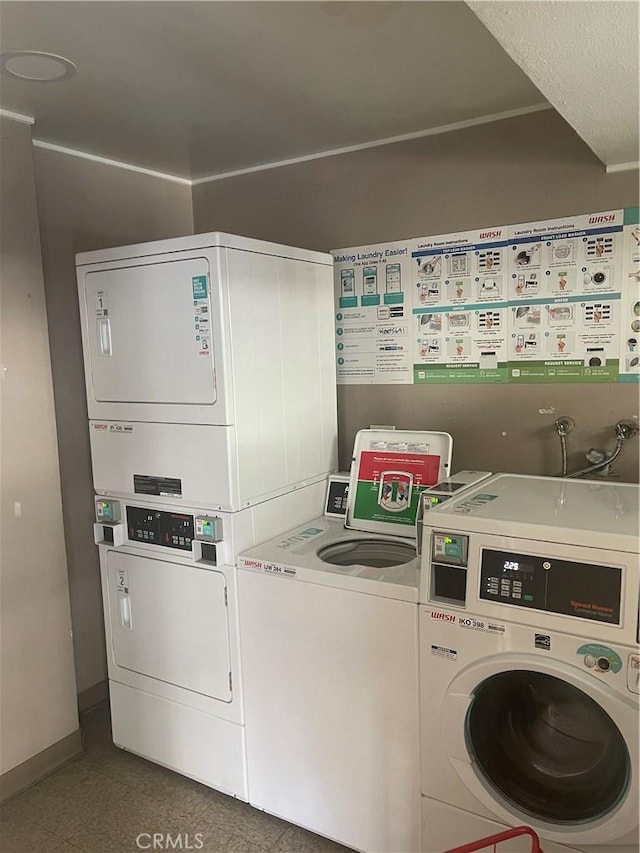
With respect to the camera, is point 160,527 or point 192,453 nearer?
point 192,453

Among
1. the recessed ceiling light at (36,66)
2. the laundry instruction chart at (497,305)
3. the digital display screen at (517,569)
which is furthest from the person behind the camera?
the laundry instruction chart at (497,305)

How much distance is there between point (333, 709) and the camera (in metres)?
1.97

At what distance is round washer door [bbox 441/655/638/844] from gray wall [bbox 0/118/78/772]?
4.96 feet

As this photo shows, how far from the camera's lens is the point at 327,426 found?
104 inches

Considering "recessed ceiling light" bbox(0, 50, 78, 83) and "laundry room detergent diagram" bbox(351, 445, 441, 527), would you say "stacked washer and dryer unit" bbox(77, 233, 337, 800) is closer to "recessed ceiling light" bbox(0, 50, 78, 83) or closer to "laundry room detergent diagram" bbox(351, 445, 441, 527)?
"laundry room detergent diagram" bbox(351, 445, 441, 527)

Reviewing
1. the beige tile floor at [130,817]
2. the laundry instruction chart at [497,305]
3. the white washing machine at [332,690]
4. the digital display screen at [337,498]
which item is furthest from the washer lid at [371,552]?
the beige tile floor at [130,817]

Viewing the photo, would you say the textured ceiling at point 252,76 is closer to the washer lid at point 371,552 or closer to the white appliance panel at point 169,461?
the white appliance panel at point 169,461

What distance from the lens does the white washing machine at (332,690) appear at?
6.11 ft

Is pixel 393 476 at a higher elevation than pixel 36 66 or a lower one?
lower

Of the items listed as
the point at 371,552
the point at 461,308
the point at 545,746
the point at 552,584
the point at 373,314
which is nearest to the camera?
the point at 552,584

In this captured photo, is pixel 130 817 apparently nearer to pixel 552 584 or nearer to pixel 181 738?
pixel 181 738

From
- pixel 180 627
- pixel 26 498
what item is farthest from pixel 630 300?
pixel 26 498

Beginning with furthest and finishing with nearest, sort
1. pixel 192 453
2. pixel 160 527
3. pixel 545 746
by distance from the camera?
1. pixel 160 527
2. pixel 192 453
3. pixel 545 746

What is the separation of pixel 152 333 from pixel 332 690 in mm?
1277
